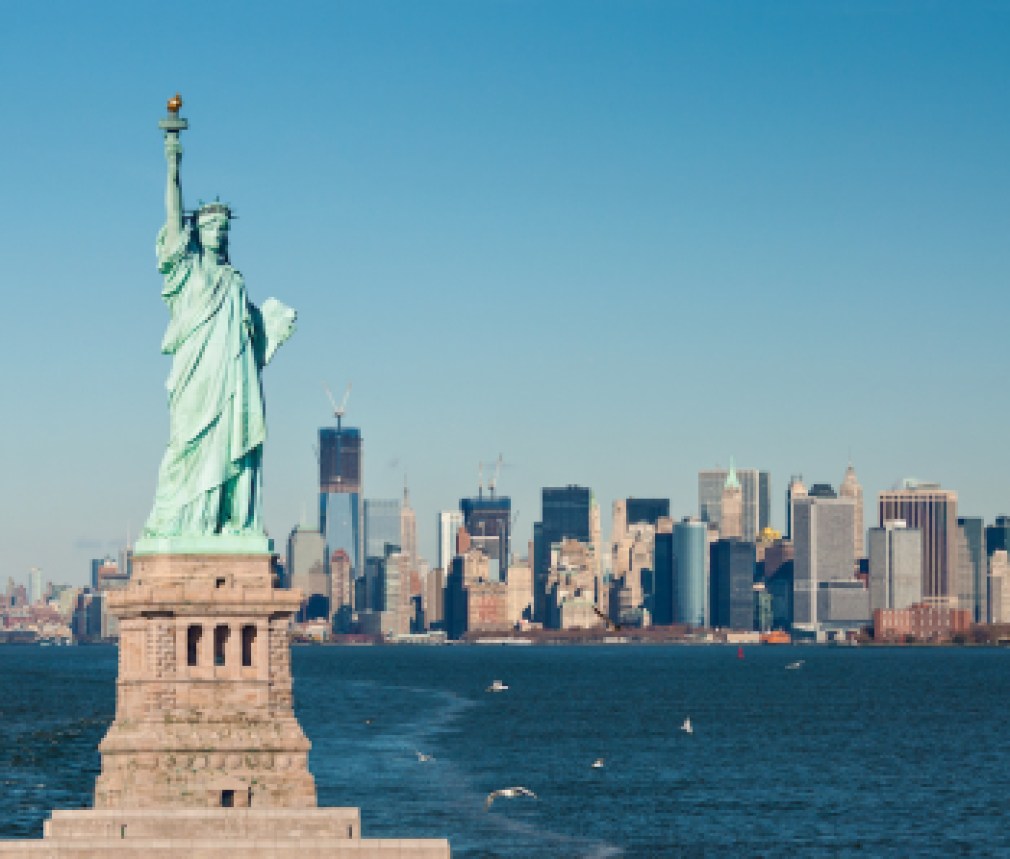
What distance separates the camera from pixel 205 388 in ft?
159

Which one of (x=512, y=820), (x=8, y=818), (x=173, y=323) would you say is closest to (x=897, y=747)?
(x=512, y=820)

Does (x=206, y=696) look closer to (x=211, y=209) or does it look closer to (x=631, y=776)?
(x=211, y=209)

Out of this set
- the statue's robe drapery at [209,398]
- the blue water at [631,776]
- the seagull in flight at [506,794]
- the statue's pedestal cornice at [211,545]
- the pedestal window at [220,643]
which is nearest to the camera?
the pedestal window at [220,643]

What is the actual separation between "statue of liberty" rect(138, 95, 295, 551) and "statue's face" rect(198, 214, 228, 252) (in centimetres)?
2

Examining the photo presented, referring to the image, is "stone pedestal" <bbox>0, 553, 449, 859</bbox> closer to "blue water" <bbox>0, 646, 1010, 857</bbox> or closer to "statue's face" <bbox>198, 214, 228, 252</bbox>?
"statue's face" <bbox>198, 214, 228, 252</bbox>

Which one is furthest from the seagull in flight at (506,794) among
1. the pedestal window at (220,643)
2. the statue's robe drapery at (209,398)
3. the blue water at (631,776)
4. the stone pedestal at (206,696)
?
the pedestal window at (220,643)

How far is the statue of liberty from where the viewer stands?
4809 cm

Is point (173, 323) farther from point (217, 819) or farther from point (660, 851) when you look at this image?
point (660, 851)

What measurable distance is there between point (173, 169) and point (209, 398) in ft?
14.4

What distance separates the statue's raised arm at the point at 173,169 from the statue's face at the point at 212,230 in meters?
0.69

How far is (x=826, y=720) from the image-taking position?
167000 millimetres

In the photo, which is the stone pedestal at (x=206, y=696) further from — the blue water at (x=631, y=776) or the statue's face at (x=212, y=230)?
the blue water at (x=631, y=776)

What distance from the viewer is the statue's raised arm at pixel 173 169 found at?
1893 inches

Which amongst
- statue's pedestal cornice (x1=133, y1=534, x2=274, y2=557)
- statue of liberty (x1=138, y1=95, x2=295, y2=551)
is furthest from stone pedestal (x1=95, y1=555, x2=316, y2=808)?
statue of liberty (x1=138, y1=95, x2=295, y2=551)
